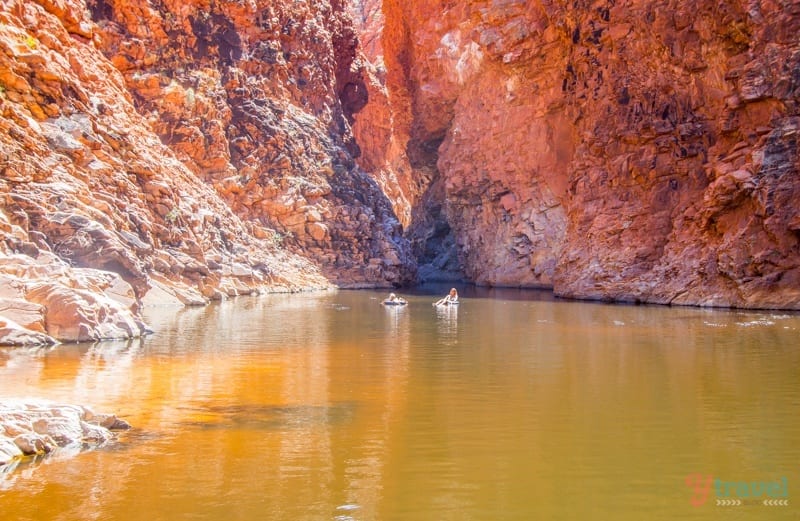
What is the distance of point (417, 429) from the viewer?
935 centimetres

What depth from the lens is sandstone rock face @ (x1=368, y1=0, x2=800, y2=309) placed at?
3161cm

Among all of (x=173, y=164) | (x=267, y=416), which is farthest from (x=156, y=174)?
(x=267, y=416)

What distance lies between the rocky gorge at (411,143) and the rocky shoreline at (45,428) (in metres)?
8.84

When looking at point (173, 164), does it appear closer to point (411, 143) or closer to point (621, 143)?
point (621, 143)

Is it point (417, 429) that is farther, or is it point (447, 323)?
point (447, 323)

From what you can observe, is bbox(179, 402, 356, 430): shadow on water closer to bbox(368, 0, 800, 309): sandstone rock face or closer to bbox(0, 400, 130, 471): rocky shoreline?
bbox(0, 400, 130, 471): rocky shoreline

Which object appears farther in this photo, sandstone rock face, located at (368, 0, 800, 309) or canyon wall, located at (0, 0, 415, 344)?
sandstone rock face, located at (368, 0, 800, 309)

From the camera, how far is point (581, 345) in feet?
61.2

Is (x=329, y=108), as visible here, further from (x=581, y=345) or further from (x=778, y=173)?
(x=581, y=345)

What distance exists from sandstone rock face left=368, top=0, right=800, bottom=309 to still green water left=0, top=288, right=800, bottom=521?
48.0 feet

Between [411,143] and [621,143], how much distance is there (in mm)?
35128
